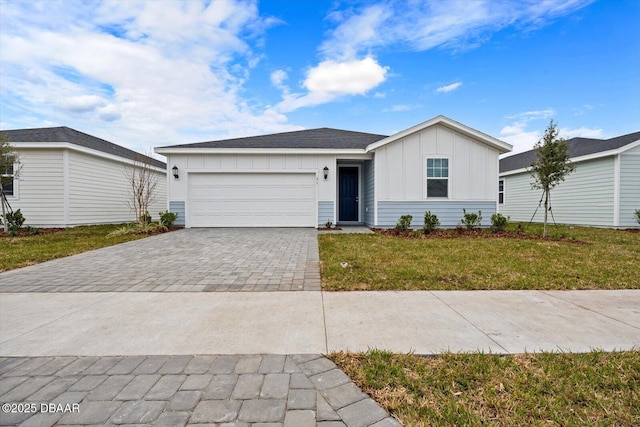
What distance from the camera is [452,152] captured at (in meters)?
11.4

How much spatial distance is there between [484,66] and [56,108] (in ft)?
75.0

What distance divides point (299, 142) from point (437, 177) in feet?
19.2

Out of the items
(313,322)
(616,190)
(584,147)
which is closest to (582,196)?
(616,190)

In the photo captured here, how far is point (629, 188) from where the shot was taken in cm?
1176

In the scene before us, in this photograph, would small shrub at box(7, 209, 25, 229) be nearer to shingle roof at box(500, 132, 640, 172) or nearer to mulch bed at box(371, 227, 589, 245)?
mulch bed at box(371, 227, 589, 245)

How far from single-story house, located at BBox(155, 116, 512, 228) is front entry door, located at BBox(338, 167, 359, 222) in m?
0.99

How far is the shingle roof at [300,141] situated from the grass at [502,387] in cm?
1057

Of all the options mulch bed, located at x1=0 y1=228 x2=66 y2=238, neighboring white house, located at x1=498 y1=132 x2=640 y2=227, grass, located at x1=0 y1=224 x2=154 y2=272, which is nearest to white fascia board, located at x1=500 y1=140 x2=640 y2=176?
neighboring white house, located at x1=498 y1=132 x2=640 y2=227

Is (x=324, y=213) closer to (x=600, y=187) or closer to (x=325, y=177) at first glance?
(x=325, y=177)

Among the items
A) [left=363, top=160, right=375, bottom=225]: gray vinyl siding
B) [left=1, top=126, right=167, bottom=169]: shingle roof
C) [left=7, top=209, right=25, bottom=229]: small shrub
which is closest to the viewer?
[left=7, top=209, right=25, bottom=229]: small shrub

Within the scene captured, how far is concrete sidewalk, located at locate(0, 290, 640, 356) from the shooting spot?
244cm

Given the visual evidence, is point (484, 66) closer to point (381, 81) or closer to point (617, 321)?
point (381, 81)

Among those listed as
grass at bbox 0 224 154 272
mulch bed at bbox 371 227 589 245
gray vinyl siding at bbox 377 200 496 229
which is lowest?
grass at bbox 0 224 154 272

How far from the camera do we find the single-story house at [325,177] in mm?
11352
